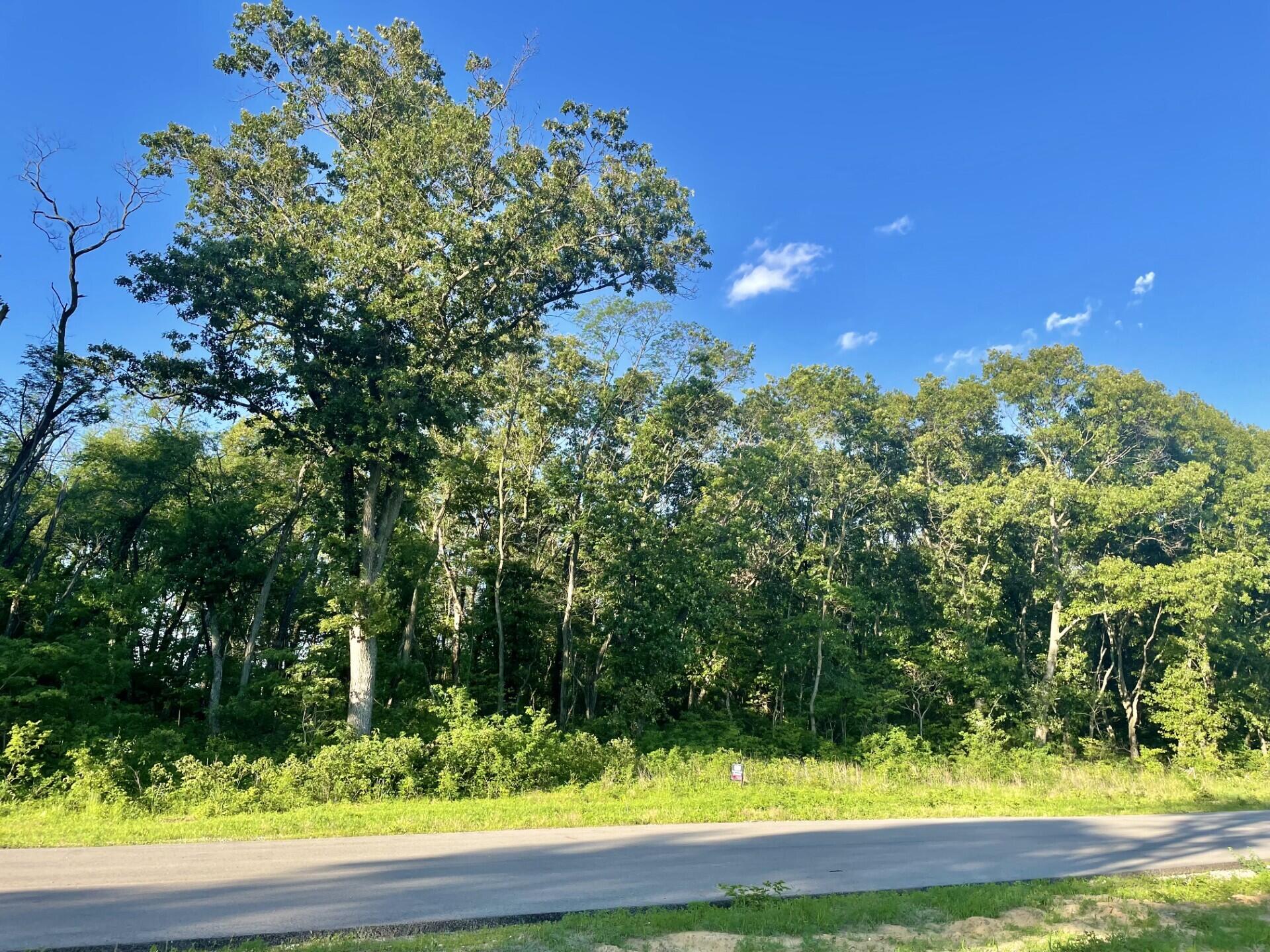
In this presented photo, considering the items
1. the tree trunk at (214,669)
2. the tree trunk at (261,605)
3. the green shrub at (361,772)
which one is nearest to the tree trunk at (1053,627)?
the green shrub at (361,772)

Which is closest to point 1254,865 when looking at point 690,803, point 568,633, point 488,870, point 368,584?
point 690,803

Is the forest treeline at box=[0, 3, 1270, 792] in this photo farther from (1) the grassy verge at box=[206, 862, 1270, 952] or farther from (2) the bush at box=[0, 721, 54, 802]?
(1) the grassy verge at box=[206, 862, 1270, 952]

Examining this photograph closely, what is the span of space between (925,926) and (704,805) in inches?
293

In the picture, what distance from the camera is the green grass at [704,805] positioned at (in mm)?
10469

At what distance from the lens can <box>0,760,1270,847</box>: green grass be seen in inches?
412

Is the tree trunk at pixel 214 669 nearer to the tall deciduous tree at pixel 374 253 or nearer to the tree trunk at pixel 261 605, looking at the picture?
the tree trunk at pixel 261 605

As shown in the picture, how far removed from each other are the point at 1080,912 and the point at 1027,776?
1557 centimetres

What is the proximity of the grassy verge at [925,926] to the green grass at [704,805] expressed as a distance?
5752 mm

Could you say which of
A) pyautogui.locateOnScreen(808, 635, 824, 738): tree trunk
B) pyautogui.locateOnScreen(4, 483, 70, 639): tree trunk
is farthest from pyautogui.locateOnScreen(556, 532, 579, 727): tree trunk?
pyautogui.locateOnScreen(4, 483, 70, 639): tree trunk

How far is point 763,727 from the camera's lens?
28781 mm

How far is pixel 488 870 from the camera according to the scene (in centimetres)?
797

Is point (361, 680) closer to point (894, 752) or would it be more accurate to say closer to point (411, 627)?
point (411, 627)

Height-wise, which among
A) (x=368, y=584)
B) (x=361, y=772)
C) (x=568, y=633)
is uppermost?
(x=368, y=584)

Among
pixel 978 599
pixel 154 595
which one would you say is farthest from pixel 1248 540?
pixel 154 595
